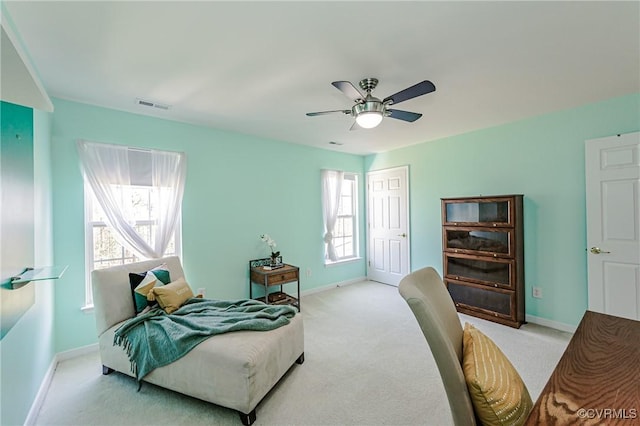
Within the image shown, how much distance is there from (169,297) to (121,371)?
0.63 m

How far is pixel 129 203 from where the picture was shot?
2977mm

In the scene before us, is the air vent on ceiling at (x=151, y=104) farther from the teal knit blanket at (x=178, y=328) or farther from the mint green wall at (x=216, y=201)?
the teal knit blanket at (x=178, y=328)

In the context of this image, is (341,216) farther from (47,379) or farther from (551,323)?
(47,379)

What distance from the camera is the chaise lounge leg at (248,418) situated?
1.79m

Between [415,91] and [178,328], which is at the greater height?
[415,91]

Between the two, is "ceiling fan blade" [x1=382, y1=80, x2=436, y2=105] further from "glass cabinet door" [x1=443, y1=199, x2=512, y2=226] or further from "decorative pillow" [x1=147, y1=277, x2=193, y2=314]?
"decorative pillow" [x1=147, y1=277, x2=193, y2=314]

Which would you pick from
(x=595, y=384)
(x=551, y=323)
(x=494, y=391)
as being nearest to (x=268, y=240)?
(x=494, y=391)

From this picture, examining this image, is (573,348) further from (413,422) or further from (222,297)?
(222,297)

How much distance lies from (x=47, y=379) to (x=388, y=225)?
4.58 meters

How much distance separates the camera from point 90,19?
1.61m

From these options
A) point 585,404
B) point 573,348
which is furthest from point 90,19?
point 573,348

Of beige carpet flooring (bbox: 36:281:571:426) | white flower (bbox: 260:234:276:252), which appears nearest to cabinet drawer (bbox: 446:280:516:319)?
beige carpet flooring (bbox: 36:281:571:426)

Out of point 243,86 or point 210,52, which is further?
point 243,86

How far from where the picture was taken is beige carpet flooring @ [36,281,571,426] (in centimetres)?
186
